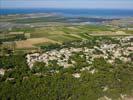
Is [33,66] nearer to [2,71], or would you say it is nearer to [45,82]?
[2,71]

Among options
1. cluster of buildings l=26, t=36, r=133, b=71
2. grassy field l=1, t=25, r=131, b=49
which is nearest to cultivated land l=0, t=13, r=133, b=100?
cluster of buildings l=26, t=36, r=133, b=71

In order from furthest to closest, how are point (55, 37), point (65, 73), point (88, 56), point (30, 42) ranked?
point (55, 37)
point (30, 42)
point (88, 56)
point (65, 73)

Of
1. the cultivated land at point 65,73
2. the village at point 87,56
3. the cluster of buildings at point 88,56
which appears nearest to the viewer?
the cultivated land at point 65,73

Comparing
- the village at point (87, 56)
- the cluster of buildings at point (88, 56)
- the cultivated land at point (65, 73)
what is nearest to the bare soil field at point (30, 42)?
the cultivated land at point (65, 73)

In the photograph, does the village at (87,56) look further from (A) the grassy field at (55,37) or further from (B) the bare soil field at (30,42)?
(A) the grassy field at (55,37)

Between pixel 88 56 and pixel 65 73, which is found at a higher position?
pixel 65 73

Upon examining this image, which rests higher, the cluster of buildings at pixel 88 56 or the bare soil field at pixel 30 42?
the cluster of buildings at pixel 88 56

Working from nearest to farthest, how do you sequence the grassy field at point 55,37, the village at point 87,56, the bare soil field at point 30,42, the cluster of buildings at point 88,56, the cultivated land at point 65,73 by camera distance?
the cultivated land at point 65,73 → the village at point 87,56 → the cluster of buildings at point 88,56 → the bare soil field at point 30,42 → the grassy field at point 55,37

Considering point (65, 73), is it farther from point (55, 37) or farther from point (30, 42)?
point (55, 37)

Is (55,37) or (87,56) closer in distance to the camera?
(87,56)

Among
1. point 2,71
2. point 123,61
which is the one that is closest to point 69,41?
point 123,61

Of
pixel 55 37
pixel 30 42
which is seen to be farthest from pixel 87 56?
pixel 55 37

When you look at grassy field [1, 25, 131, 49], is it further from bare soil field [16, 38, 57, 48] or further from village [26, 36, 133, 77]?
village [26, 36, 133, 77]
